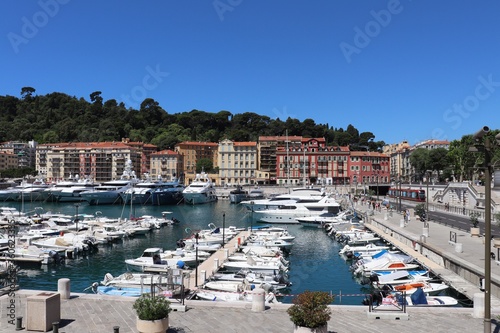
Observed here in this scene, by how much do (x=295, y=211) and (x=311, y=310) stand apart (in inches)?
1837

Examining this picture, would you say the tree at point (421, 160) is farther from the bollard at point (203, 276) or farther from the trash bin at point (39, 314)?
the trash bin at point (39, 314)

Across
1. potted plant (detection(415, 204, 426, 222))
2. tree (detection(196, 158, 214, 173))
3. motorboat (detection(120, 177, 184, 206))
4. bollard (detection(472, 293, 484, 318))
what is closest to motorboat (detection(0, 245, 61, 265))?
bollard (detection(472, 293, 484, 318))

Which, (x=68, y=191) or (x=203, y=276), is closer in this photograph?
(x=203, y=276)

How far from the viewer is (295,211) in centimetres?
5672

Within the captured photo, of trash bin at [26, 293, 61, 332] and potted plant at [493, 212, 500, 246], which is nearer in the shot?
trash bin at [26, 293, 61, 332]

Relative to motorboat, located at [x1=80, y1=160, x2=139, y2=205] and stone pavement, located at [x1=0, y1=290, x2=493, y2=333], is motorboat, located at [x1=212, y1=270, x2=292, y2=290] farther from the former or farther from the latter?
motorboat, located at [x1=80, y1=160, x2=139, y2=205]

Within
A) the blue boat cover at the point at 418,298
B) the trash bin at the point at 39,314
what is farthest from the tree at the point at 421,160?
the trash bin at the point at 39,314

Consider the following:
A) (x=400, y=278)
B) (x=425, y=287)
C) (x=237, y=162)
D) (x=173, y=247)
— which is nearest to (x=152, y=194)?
(x=237, y=162)

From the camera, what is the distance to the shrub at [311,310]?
10.3 m

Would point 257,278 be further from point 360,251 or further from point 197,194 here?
point 197,194

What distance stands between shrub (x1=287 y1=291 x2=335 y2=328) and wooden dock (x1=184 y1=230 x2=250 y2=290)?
36.5ft

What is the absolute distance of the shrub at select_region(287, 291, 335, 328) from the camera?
10273mm

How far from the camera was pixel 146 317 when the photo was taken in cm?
1075

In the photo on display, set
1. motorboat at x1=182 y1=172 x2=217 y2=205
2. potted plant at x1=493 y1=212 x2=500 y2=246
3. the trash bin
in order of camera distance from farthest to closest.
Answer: motorboat at x1=182 y1=172 x2=217 y2=205
potted plant at x1=493 y1=212 x2=500 y2=246
the trash bin
